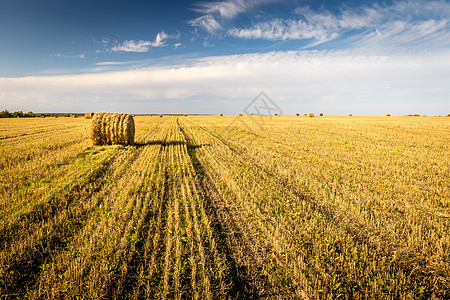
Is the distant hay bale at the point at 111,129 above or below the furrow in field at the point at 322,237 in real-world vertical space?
above

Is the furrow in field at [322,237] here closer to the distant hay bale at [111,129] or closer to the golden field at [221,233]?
the golden field at [221,233]

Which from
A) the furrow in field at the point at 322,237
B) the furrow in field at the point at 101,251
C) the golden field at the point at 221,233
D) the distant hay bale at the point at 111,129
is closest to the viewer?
the furrow in field at the point at 101,251

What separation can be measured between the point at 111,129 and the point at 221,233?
39.2 feet

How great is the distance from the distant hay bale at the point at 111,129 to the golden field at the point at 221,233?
4.73 m

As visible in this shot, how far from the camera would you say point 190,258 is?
374cm

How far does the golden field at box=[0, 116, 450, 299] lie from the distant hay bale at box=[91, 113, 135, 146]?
4.73m

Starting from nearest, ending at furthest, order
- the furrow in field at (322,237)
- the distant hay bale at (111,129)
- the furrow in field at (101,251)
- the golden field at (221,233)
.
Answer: the furrow in field at (101,251), the golden field at (221,233), the furrow in field at (322,237), the distant hay bale at (111,129)

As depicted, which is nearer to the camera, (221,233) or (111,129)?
(221,233)

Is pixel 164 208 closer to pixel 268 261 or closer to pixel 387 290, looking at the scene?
pixel 268 261

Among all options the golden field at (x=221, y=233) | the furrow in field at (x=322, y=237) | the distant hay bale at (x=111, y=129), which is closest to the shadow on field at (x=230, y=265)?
the golden field at (x=221, y=233)

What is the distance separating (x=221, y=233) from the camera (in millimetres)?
4625

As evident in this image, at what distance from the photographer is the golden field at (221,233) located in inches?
128

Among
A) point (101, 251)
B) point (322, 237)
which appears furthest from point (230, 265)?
point (101, 251)

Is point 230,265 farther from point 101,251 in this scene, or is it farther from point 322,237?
point 101,251
